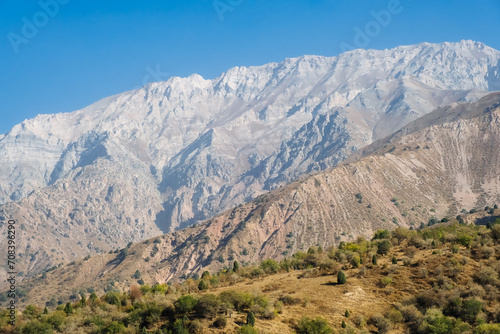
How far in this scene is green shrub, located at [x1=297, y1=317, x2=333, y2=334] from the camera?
4938 centimetres

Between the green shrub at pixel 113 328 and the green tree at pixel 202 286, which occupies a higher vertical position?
the green tree at pixel 202 286

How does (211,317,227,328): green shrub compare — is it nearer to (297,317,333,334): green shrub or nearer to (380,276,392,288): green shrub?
(297,317,333,334): green shrub

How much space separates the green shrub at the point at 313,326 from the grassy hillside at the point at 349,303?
0.10 metres

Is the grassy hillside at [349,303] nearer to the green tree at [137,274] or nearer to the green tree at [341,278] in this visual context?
the green tree at [341,278]

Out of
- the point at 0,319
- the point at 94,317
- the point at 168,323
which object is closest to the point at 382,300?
the point at 168,323

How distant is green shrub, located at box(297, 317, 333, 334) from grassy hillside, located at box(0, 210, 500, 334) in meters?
0.10

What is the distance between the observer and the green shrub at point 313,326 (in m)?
49.4

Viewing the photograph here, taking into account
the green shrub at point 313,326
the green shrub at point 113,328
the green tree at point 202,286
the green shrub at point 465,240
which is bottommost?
the green shrub at point 313,326

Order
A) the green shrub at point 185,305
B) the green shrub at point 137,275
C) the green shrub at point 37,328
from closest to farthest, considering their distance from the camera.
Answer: the green shrub at point 185,305 < the green shrub at point 37,328 < the green shrub at point 137,275

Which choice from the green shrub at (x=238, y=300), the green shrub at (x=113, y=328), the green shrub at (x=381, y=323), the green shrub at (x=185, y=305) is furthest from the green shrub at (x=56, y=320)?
the green shrub at (x=381, y=323)

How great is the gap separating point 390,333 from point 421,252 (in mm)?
21749

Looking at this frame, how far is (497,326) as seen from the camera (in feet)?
150

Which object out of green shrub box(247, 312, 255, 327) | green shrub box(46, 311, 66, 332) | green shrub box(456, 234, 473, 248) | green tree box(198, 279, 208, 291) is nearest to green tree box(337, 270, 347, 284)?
green shrub box(247, 312, 255, 327)

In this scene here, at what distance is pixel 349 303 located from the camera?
188ft
